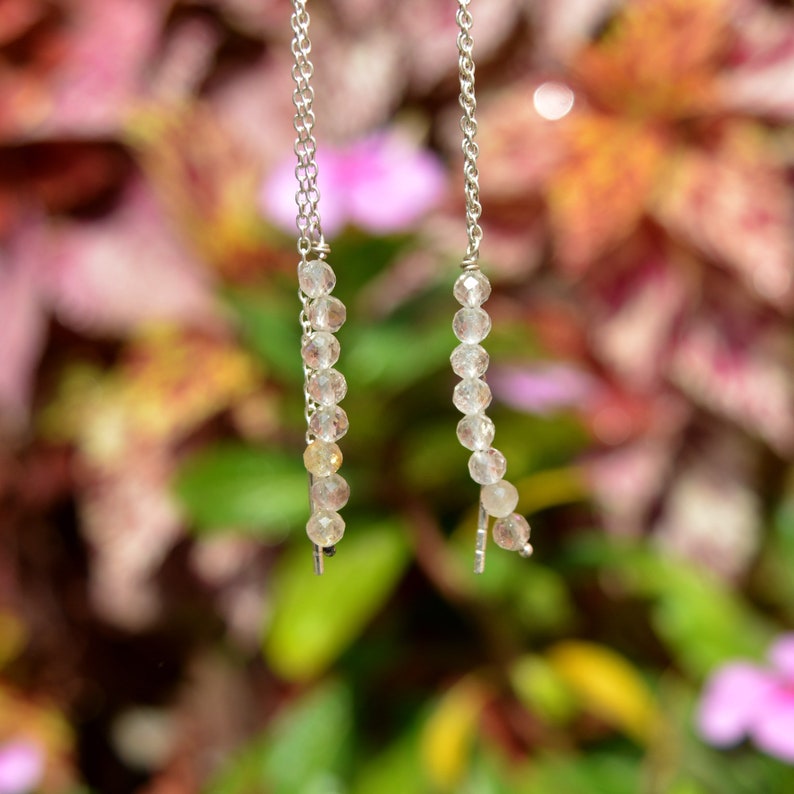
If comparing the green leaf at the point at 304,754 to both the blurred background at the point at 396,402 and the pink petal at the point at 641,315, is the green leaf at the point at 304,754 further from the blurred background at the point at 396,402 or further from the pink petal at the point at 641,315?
the pink petal at the point at 641,315

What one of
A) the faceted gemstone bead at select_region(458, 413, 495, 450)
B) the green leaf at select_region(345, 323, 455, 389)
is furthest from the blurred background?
the faceted gemstone bead at select_region(458, 413, 495, 450)

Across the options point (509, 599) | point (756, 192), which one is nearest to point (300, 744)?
point (509, 599)

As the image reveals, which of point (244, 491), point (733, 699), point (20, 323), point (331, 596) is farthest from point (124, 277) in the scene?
point (733, 699)

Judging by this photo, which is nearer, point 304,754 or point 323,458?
point 323,458

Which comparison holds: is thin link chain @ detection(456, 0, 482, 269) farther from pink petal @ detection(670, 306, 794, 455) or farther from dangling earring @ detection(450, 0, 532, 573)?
pink petal @ detection(670, 306, 794, 455)

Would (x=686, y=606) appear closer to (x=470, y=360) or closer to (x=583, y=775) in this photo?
(x=583, y=775)

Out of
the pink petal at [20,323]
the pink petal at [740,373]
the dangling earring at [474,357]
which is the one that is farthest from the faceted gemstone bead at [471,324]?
the pink petal at [20,323]

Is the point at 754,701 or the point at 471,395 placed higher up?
the point at 471,395

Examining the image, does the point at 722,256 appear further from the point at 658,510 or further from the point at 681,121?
the point at 658,510
